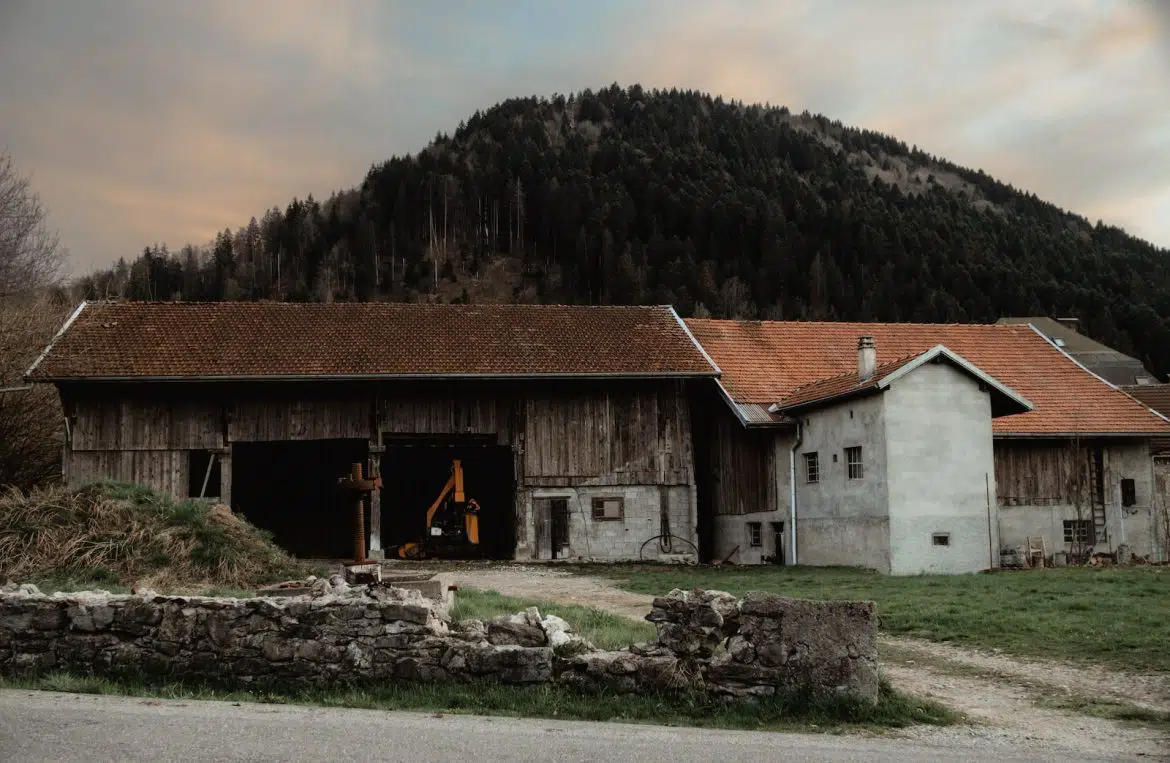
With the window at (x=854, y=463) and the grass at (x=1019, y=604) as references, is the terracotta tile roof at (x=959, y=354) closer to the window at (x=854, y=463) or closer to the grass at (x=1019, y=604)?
the window at (x=854, y=463)

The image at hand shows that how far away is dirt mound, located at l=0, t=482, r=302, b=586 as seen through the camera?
61.3ft

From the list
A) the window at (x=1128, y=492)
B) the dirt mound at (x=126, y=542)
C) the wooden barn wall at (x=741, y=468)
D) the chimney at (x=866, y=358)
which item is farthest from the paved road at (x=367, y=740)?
the window at (x=1128, y=492)

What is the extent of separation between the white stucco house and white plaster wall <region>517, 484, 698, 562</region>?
1834mm

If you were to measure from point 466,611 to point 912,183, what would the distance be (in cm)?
16989

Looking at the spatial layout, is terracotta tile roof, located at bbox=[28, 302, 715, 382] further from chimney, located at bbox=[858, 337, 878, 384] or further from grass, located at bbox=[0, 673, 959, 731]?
grass, located at bbox=[0, 673, 959, 731]

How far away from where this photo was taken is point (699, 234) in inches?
4761

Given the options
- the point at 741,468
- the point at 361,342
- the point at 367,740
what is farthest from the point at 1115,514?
the point at 367,740

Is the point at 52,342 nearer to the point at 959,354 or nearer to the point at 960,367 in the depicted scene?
the point at 960,367

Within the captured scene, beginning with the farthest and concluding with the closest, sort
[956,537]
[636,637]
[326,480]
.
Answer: [326,480] → [956,537] → [636,637]

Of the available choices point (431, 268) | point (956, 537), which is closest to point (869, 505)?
point (956, 537)

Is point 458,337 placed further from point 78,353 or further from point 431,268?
point 431,268

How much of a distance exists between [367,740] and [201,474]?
24.6 metres

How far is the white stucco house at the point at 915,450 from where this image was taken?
25.6 m

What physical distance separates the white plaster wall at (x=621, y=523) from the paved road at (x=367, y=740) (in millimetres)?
21942
